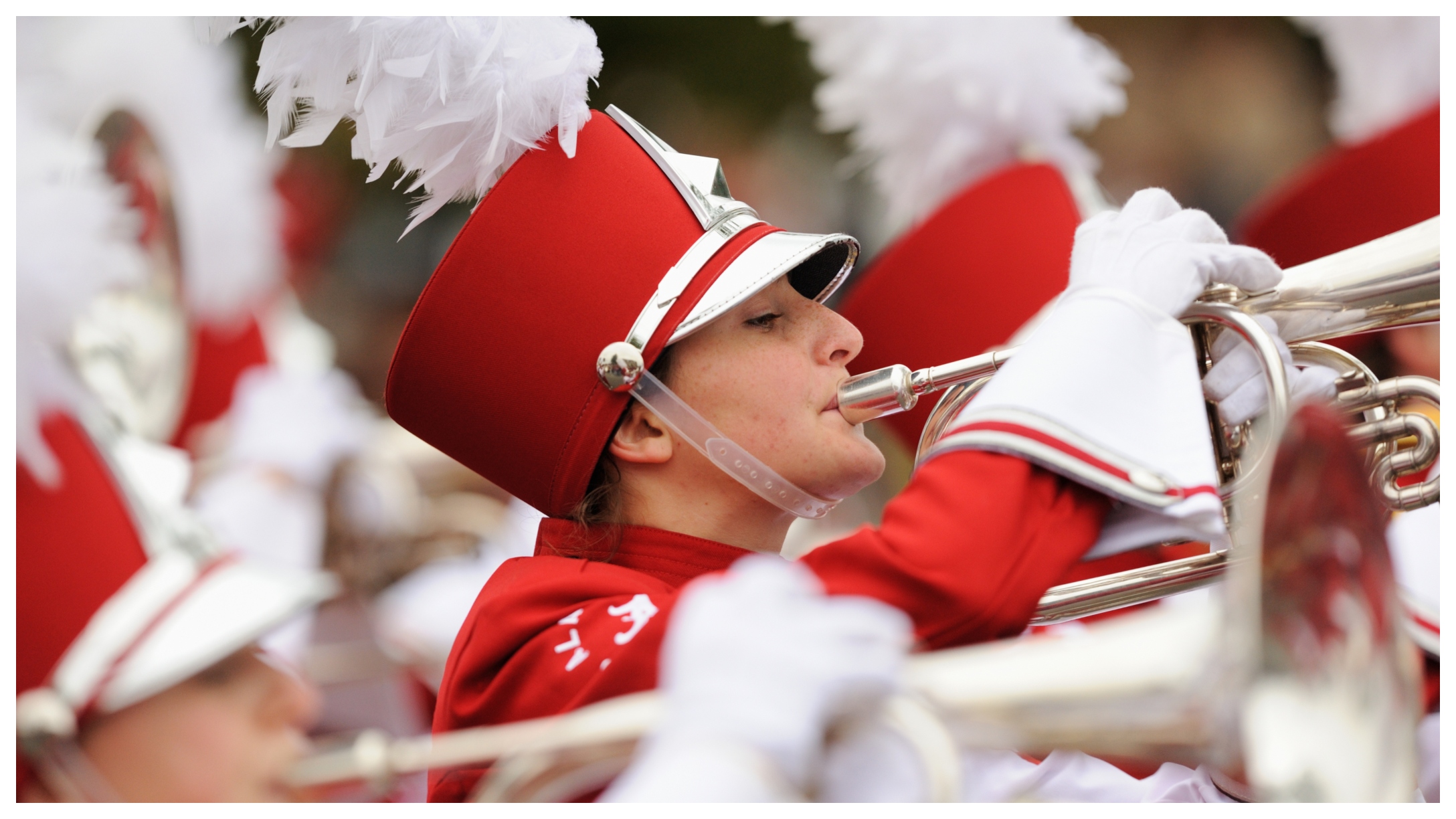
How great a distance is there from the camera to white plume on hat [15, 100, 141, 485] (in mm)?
2771

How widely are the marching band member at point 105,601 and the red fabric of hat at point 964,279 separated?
1405mm

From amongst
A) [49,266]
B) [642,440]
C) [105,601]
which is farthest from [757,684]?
[49,266]

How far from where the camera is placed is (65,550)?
264 cm

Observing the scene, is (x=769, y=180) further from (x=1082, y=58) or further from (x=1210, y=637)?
(x=1210, y=637)

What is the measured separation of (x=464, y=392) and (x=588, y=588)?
0.45 m

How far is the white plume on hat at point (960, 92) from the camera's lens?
11.8 feet

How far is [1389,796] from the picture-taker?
134 centimetres

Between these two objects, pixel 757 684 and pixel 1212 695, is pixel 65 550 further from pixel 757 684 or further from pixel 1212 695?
pixel 1212 695

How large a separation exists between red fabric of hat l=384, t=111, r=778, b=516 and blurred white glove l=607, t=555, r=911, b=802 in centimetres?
86

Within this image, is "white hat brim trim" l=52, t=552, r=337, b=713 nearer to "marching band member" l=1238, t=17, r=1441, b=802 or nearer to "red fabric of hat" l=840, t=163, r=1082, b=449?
"red fabric of hat" l=840, t=163, r=1082, b=449

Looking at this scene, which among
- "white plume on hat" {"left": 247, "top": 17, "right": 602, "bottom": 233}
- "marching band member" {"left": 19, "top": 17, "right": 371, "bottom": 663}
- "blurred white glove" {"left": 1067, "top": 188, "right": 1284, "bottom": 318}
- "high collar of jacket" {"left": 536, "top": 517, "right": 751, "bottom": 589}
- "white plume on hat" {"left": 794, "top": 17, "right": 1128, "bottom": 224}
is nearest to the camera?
"blurred white glove" {"left": 1067, "top": 188, "right": 1284, "bottom": 318}

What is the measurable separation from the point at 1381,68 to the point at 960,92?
125 cm

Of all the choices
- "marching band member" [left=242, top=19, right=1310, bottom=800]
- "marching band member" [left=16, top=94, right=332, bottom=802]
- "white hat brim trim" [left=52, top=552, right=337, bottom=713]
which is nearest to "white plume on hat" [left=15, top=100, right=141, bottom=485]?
"marching band member" [left=16, top=94, right=332, bottom=802]

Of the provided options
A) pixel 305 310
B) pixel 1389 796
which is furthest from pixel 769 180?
pixel 1389 796
